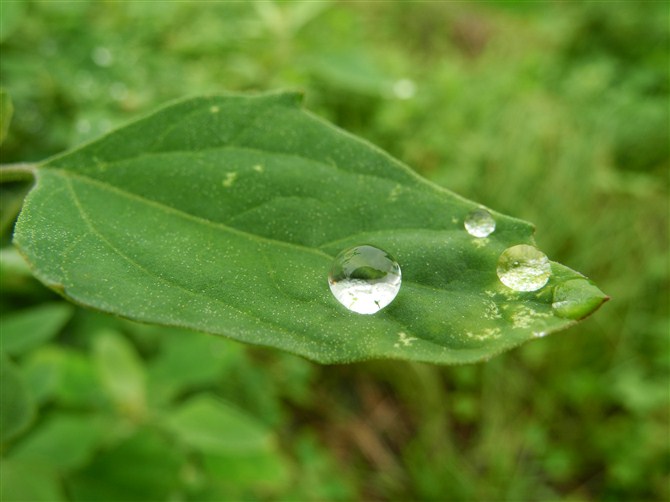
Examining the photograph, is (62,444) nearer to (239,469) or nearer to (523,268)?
(239,469)

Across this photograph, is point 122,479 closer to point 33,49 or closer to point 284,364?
point 33,49

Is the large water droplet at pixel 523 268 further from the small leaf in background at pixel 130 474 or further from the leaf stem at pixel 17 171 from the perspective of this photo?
the small leaf in background at pixel 130 474

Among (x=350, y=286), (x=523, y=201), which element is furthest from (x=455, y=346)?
(x=523, y=201)

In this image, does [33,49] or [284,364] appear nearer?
[33,49]

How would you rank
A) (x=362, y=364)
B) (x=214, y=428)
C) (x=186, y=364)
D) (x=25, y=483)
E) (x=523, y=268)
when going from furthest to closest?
1. (x=362, y=364)
2. (x=186, y=364)
3. (x=214, y=428)
4. (x=25, y=483)
5. (x=523, y=268)

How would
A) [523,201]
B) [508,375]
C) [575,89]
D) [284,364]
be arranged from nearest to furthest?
[284,364] → [508,375] → [523,201] → [575,89]

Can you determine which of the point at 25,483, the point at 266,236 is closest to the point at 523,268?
the point at 266,236

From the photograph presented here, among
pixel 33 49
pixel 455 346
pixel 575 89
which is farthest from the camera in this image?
pixel 575 89
